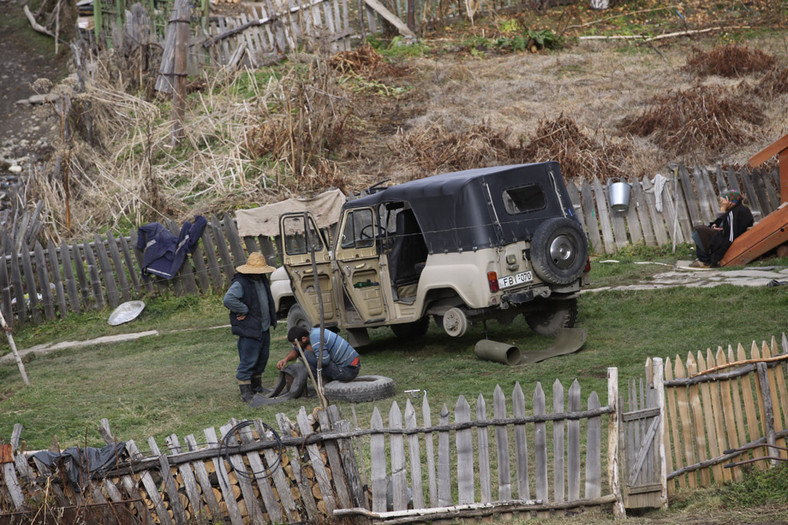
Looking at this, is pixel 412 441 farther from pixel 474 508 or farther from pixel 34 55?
pixel 34 55

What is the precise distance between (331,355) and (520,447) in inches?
146

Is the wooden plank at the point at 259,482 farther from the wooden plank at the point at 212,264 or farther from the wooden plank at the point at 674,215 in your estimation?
the wooden plank at the point at 674,215

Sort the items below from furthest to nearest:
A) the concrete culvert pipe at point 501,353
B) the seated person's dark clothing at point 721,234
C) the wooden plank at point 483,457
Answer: the seated person's dark clothing at point 721,234 → the concrete culvert pipe at point 501,353 → the wooden plank at point 483,457

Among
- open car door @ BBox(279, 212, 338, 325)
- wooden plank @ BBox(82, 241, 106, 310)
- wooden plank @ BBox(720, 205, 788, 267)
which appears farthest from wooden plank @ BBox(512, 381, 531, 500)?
wooden plank @ BBox(82, 241, 106, 310)

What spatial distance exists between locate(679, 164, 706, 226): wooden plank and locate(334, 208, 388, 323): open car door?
658 cm

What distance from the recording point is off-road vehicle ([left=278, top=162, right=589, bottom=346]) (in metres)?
10.1

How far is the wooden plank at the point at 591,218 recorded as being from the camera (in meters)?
15.2

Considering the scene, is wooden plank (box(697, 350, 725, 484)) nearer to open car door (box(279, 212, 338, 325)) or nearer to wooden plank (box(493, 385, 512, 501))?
wooden plank (box(493, 385, 512, 501))

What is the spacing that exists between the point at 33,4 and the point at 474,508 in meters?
31.6

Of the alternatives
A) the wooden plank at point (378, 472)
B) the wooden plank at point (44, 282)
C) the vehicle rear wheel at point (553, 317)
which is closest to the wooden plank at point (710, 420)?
the wooden plank at point (378, 472)

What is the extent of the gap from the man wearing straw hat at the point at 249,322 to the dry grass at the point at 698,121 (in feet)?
37.1

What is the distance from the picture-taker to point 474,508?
5.85 metres

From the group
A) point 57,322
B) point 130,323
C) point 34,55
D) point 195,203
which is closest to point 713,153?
point 195,203

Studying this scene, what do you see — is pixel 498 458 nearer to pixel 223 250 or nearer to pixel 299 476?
pixel 299 476
